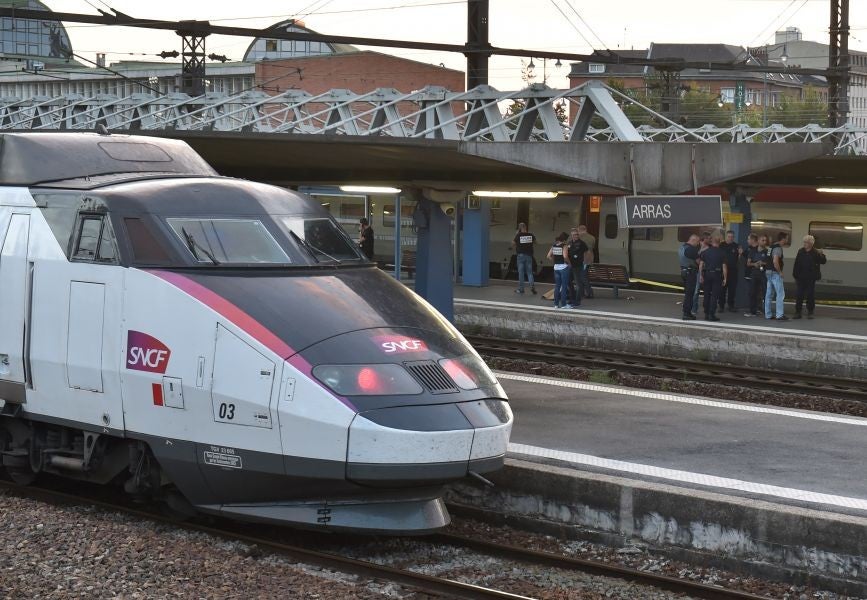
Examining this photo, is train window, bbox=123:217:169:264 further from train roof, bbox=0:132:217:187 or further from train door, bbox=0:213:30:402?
train door, bbox=0:213:30:402

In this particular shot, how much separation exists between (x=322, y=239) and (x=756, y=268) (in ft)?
52.8

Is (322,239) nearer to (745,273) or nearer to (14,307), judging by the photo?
(14,307)

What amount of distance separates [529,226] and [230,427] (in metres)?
28.1

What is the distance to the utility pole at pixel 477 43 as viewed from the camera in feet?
85.6

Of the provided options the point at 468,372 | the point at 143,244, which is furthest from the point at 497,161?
the point at 143,244

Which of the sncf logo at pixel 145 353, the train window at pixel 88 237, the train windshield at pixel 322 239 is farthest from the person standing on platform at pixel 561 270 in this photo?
the sncf logo at pixel 145 353

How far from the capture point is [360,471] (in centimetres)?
782

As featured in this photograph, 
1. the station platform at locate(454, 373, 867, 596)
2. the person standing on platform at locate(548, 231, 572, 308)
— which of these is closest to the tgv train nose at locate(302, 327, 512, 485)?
the station platform at locate(454, 373, 867, 596)

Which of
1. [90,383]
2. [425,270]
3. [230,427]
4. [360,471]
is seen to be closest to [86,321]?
[90,383]

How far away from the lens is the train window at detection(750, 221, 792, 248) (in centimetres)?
3064

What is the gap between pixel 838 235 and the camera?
29781 millimetres

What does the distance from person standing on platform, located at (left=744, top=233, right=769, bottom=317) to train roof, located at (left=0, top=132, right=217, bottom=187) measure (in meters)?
15.3

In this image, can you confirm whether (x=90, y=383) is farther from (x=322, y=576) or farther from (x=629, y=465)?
(x=629, y=465)

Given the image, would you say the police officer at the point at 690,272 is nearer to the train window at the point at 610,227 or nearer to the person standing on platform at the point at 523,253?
the person standing on platform at the point at 523,253
